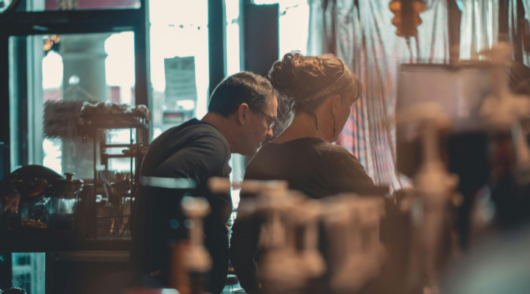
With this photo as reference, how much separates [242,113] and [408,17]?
500 mm

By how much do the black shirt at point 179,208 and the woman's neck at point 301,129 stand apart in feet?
0.42

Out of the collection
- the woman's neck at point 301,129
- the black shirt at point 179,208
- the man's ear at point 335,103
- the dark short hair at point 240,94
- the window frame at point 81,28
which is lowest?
the black shirt at point 179,208

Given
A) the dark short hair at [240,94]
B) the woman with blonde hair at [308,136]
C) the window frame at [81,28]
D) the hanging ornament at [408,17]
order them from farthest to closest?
the window frame at [81,28] → the dark short hair at [240,94] → the woman with blonde hair at [308,136] → the hanging ornament at [408,17]

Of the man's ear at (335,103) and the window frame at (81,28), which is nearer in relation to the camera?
the man's ear at (335,103)

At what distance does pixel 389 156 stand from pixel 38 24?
261 cm

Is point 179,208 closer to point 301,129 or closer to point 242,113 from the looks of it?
point 301,129

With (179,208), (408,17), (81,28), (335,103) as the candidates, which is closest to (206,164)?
(179,208)

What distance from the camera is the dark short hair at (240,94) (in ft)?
2.39

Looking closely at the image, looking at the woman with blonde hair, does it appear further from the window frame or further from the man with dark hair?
the window frame

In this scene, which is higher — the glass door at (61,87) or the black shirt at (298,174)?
the glass door at (61,87)

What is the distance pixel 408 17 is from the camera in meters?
0.35

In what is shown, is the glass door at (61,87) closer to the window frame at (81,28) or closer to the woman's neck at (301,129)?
the window frame at (81,28)

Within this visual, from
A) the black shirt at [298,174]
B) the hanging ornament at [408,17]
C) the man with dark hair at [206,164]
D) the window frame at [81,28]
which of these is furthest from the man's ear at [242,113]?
the window frame at [81,28]

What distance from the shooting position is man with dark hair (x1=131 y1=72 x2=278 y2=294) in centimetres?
51
